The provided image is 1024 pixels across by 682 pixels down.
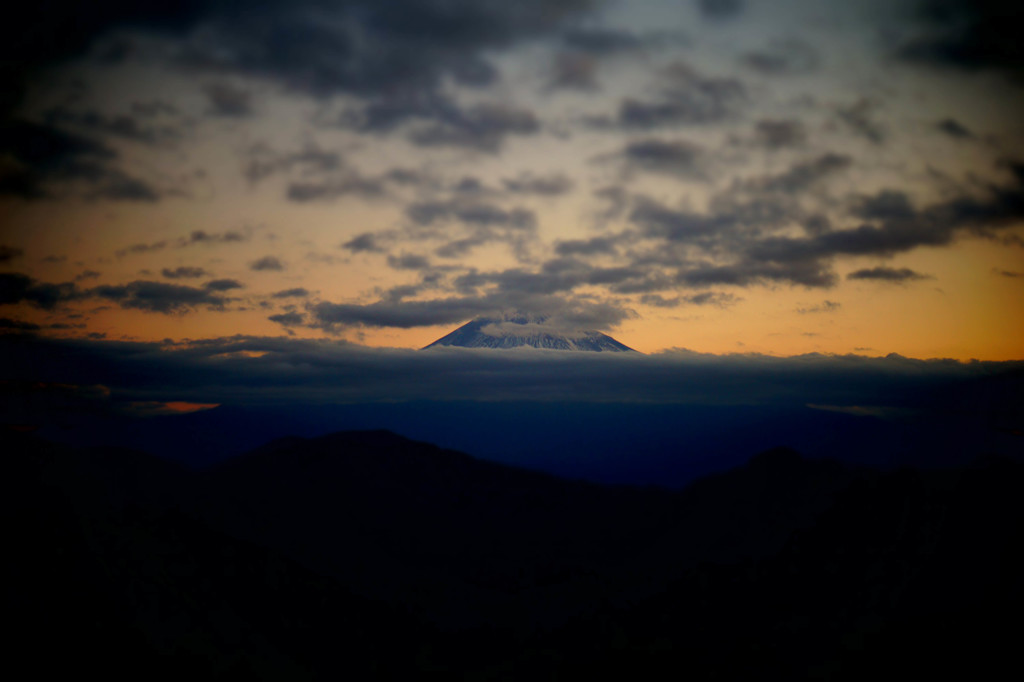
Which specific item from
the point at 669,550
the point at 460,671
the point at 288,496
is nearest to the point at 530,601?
the point at 460,671

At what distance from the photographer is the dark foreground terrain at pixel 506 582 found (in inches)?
2378

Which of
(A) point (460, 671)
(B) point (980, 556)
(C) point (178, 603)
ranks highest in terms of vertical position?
(B) point (980, 556)

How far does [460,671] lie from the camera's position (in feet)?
260

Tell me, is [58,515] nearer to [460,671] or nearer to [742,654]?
[460,671]

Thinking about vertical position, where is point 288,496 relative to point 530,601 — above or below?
above

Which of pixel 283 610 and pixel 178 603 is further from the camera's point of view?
pixel 283 610

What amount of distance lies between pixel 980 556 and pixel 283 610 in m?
85.6

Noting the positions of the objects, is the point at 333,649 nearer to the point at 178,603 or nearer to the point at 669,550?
the point at 178,603

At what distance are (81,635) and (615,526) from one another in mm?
112315

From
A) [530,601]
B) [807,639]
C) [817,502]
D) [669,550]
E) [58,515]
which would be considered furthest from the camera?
[669,550]

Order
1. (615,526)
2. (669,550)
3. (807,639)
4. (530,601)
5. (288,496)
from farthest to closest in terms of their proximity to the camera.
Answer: (615,526), (288,496), (669,550), (530,601), (807,639)

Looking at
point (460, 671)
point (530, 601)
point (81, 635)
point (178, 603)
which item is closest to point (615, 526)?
point (530, 601)

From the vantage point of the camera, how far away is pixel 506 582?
12038 centimetres

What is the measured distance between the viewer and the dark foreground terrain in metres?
60.4
